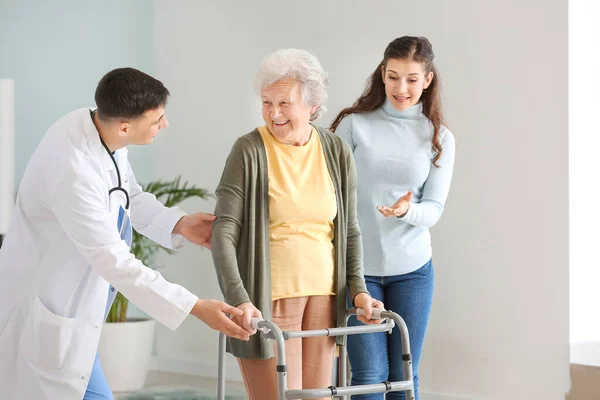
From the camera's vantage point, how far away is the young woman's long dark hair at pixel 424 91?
2.73 meters

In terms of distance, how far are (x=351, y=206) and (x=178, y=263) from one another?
3.00 meters

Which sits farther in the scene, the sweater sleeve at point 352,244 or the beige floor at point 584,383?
the beige floor at point 584,383

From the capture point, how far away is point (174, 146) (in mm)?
5129

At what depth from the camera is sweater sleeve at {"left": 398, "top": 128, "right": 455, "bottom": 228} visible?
263 centimetres

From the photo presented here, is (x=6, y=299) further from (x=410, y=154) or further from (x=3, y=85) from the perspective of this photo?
(x=3, y=85)

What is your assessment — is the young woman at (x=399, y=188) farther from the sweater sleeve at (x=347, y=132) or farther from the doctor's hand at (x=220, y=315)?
the doctor's hand at (x=220, y=315)

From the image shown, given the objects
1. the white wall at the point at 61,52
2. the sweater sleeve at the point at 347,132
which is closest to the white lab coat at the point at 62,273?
the sweater sleeve at the point at 347,132

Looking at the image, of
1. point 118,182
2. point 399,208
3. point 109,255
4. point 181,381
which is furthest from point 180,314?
point 181,381

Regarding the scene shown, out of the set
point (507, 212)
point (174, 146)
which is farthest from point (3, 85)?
point (507, 212)

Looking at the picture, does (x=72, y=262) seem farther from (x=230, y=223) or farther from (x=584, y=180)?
(x=584, y=180)

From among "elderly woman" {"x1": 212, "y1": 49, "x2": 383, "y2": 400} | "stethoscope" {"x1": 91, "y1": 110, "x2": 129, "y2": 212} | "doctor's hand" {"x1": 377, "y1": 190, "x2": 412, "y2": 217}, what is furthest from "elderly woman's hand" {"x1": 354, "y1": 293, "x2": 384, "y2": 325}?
"stethoscope" {"x1": 91, "y1": 110, "x2": 129, "y2": 212}

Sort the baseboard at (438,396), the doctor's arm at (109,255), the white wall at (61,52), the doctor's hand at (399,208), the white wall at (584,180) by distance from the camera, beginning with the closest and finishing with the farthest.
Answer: the doctor's arm at (109,255) → the doctor's hand at (399,208) → the white wall at (584,180) → the baseboard at (438,396) → the white wall at (61,52)

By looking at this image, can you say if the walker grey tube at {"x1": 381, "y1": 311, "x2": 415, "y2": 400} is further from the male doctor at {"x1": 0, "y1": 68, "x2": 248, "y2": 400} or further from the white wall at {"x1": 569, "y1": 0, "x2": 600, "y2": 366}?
the white wall at {"x1": 569, "y1": 0, "x2": 600, "y2": 366}

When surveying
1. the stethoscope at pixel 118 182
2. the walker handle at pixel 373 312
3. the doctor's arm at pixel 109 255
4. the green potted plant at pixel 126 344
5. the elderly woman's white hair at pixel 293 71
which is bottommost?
the green potted plant at pixel 126 344
